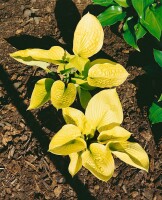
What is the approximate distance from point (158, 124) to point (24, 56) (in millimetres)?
940

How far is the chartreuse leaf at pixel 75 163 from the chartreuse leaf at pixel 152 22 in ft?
2.89

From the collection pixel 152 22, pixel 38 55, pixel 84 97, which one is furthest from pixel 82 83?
pixel 152 22

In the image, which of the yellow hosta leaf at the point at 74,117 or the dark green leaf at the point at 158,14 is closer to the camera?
the yellow hosta leaf at the point at 74,117

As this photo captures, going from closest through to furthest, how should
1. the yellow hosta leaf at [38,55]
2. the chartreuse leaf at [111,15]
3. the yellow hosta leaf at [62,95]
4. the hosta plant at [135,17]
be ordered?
the yellow hosta leaf at [62,95] < the yellow hosta leaf at [38,55] < the hosta plant at [135,17] < the chartreuse leaf at [111,15]

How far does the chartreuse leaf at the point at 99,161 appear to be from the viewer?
188 cm

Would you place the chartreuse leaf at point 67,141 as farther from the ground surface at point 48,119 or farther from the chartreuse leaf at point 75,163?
the ground surface at point 48,119

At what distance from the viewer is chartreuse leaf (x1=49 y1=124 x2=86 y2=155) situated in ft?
6.20

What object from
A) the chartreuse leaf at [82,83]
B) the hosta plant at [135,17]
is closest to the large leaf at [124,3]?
the hosta plant at [135,17]

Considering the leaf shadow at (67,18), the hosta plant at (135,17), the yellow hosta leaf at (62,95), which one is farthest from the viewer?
the leaf shadow at (67,18)

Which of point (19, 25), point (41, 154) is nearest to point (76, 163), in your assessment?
point (41, 154)

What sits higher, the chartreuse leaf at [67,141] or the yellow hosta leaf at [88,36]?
the yellow hosta leaf at [88,36]

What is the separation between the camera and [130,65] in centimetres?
245

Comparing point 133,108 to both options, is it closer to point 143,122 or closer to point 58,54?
point 143,122

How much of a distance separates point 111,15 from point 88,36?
0.32 metres
